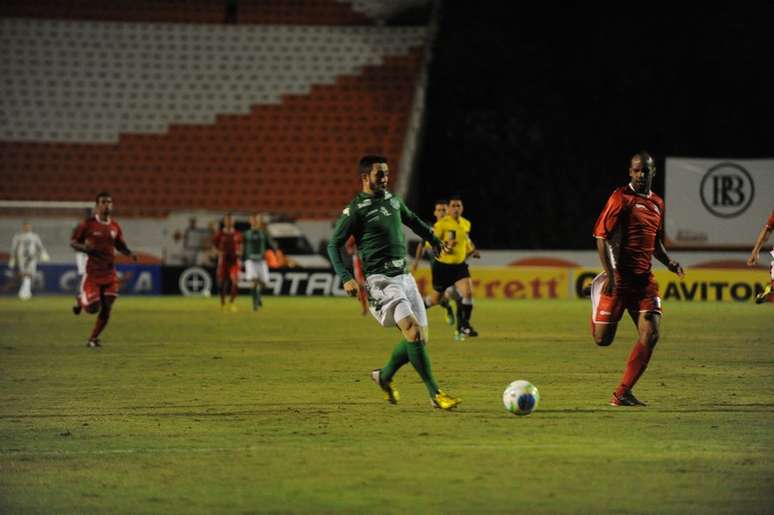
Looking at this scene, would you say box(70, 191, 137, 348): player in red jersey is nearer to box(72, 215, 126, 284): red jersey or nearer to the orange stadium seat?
box(72, 215, 126, 284): red jersey

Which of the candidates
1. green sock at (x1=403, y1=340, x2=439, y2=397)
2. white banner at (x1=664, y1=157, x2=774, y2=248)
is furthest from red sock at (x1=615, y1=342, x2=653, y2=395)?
white banner at (x1=664, y1=157, x2=774, y2=248)

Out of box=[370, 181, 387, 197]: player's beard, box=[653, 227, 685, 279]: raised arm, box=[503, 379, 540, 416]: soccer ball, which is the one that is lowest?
box=[503, 379, 540, 416]: soccer ball

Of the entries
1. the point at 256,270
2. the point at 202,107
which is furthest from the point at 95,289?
the point at 202,107

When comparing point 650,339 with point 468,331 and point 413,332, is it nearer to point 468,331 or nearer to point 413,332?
point 413,332

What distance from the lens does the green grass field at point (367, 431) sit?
754cm

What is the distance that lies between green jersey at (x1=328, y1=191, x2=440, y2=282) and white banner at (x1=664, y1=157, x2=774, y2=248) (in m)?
26.0

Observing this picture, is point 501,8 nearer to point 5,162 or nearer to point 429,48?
point 429,48

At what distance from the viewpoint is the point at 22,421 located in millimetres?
11102

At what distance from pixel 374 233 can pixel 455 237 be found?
1055 cm

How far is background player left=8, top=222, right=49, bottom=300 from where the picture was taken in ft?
120

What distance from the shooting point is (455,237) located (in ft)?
73.1

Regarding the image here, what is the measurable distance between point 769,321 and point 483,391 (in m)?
14.7

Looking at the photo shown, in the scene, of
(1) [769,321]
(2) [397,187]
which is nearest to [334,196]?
(2) [397,187]

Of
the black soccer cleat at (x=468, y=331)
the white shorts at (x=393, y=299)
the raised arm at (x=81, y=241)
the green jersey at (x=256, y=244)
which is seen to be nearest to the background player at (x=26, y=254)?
the green jersey at (x=256, y=244)
